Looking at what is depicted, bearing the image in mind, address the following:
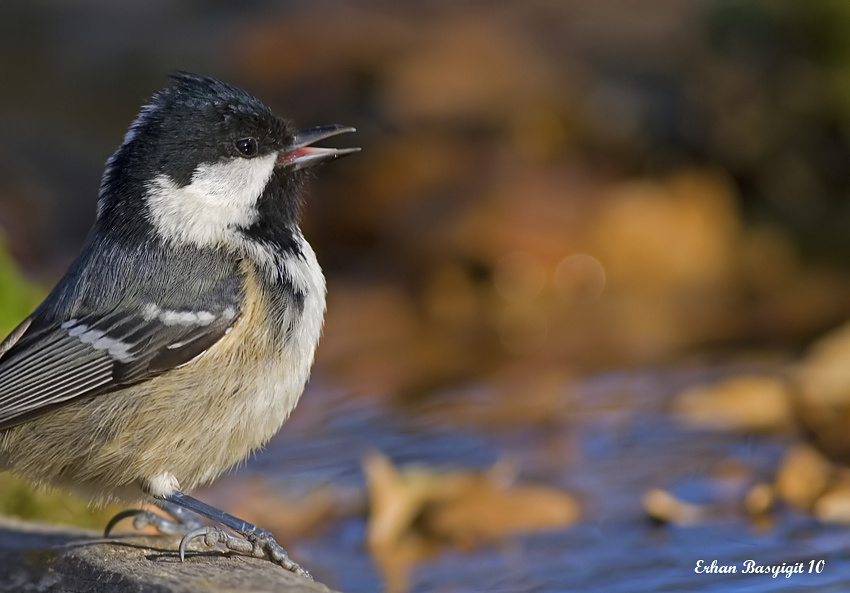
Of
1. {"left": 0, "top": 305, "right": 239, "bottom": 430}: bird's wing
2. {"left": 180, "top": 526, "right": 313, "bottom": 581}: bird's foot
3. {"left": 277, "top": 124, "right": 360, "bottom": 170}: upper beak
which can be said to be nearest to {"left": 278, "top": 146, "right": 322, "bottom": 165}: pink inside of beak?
{"left": 277, "top": 124, "right": 360, "bottom": 170}: upper beak

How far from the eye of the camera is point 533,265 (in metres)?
5.14

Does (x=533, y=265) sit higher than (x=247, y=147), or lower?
lower

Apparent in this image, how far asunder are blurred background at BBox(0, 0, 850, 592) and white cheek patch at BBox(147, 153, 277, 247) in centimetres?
80

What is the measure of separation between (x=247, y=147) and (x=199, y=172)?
0.47 feet

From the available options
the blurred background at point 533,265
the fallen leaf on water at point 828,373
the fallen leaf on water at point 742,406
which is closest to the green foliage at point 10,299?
the blurred background at point 533,265

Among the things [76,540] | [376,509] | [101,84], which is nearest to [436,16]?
[101,84]

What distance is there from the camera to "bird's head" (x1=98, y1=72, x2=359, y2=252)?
9.91 ft

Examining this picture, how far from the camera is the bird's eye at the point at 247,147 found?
122 inches

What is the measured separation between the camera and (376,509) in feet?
10.9

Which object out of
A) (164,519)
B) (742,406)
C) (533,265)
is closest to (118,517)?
(164,519)

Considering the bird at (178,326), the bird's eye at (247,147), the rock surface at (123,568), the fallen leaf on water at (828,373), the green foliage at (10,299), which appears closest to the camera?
the rock surface at (123,568)

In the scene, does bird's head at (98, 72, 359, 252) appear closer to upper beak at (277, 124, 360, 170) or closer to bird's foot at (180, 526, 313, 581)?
upper beak at (277, 124, 360, 170)

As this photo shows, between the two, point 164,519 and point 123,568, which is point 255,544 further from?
point 164,519

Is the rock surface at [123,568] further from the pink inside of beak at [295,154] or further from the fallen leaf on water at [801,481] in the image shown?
the fallen leaf on water at [801,481]
